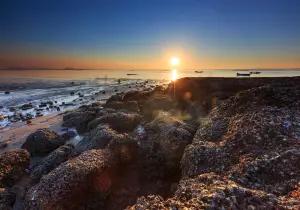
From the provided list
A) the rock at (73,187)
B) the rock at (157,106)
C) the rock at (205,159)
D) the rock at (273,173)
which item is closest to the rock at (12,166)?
the rock at (73,187)

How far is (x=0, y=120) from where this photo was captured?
2245 cm

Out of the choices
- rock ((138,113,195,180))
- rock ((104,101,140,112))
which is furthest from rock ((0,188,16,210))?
rock ((104,101,140,112))

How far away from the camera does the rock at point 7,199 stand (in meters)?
8.40

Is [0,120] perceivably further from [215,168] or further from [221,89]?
[215,168]

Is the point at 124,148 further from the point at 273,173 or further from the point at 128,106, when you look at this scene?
the point at 128,106

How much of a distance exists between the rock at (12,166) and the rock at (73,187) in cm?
248

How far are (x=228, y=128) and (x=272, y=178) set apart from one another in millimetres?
3393

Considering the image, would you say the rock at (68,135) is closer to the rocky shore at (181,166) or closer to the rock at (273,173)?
the rocky shore at (181,166)

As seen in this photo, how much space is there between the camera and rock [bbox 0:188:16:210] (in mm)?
8402

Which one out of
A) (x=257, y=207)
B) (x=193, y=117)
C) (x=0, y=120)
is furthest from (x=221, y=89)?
(x=0, y=120)

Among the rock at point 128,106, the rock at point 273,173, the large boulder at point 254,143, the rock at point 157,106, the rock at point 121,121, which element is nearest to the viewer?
the rock at point 273,173

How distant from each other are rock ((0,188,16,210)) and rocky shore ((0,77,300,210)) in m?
0.03

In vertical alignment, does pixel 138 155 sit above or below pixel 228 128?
below

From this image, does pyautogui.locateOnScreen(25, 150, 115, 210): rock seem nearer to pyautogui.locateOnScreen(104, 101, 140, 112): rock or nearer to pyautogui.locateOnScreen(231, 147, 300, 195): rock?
pyautogui.locateOnScreen(231, 147, 300, 195): rock
